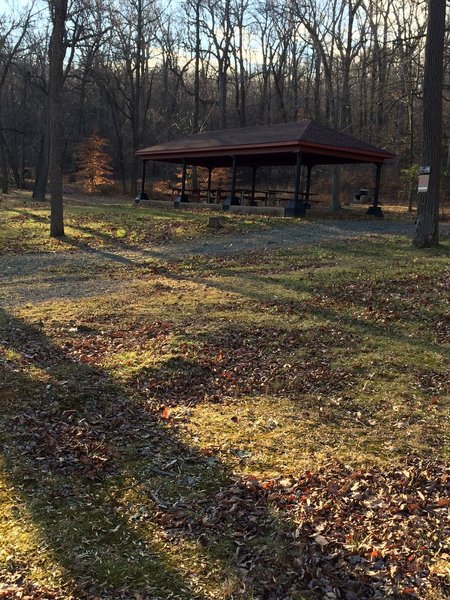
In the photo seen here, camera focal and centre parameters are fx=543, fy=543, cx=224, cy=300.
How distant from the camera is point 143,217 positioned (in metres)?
17.6

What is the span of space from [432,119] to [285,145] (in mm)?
7727

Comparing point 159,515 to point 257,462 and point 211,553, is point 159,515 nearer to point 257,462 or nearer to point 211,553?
point 211,553

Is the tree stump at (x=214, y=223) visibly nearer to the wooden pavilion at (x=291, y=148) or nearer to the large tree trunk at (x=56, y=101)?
the wooden pavilion at (x=291, y=148)

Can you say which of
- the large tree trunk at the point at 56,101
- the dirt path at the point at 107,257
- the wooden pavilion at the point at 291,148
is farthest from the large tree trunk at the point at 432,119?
the large tree trunk at the point at 56,101

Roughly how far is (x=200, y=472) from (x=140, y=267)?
758 cm

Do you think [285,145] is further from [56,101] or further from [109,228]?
[56,101]

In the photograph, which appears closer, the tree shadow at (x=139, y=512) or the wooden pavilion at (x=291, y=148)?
the tree shadow at (x=139, y=512)

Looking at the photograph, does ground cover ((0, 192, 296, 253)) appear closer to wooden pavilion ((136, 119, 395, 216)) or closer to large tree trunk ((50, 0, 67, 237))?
large tree trunk ((50, 0, 67, 237))

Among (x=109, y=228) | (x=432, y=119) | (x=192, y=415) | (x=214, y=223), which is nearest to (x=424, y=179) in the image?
(x=432, y=119)

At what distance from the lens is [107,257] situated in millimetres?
11781

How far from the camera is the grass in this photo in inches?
98.7

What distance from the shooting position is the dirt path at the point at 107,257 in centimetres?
844

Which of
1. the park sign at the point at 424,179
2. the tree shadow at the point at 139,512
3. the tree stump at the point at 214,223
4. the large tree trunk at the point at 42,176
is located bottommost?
the tree shadow at the point at 139,512

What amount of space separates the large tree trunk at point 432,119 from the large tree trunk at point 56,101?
853 centimetres
